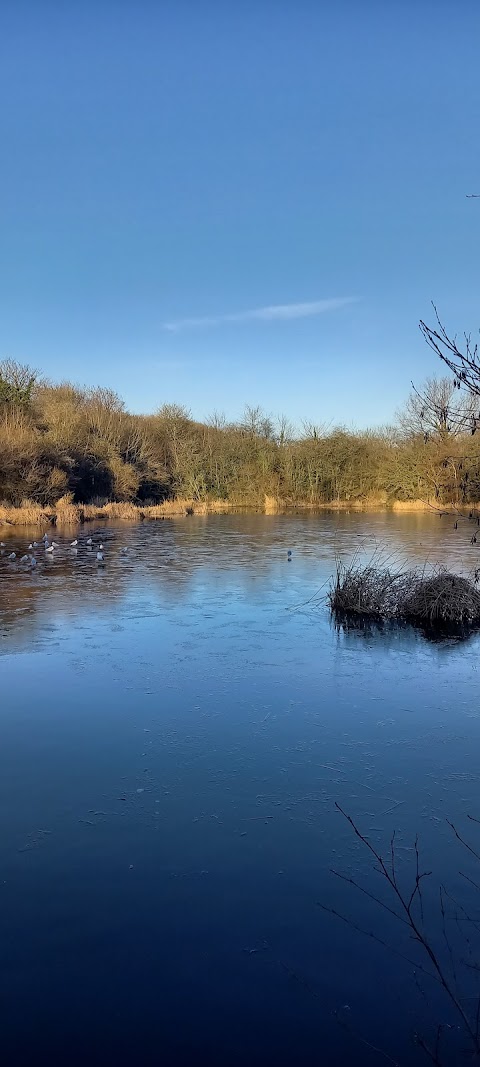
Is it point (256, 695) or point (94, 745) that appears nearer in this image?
point (94, 745)

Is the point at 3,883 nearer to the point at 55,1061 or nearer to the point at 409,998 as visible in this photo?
the point at 55,1061

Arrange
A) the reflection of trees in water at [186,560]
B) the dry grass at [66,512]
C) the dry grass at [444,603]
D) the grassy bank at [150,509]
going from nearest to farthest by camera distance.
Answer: the dry grass at [444,603], the reflection of trees in water at [186,560], the grassy bank at [150,509], the dry grass at [66,512]

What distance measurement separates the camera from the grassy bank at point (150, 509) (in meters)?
23.3

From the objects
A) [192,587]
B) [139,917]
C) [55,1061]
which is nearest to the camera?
[55,1061]

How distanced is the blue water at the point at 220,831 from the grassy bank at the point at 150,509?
1139cm

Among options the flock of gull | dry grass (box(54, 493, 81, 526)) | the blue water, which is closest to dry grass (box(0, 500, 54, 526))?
dry grass (box(54, 493, 81, 526))

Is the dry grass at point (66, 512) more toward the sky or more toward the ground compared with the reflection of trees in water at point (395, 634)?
more toward the sky

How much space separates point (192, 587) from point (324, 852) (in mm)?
7837

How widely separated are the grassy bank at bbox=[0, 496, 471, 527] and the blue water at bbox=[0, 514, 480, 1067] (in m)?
11.4

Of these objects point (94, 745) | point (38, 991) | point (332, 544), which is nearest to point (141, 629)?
point (94, 745)

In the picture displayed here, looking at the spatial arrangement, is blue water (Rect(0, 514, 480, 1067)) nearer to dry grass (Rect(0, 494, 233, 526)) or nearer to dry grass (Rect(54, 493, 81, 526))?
dry grass (Rect(0, 494, 233, 526))

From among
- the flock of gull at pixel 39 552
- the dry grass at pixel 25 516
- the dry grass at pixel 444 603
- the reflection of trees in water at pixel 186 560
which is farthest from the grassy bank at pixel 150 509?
the dry grass at pixel 444 603

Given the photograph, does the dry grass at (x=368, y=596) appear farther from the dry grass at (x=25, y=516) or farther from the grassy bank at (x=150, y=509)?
the dry grass at (x=25, y=516)

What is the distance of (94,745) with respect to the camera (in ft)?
15.9
